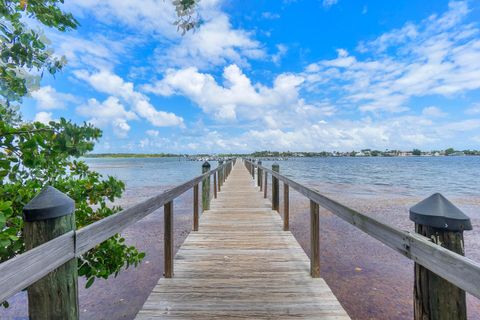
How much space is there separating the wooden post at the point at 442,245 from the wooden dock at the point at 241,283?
4.33 ft

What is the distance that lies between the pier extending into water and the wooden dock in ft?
0.03

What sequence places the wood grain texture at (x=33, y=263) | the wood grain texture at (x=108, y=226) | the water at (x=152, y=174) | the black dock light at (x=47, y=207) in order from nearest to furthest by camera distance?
the wood grain texture at (x=33, y=263), the black dock light at (x=47, y=207), the wood grain texture at (x=108, y=226), the water at (x=152, y=174)

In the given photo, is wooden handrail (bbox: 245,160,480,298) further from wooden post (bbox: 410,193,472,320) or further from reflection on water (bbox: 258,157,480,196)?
reflection on water (bbox: 258,157,480,196)

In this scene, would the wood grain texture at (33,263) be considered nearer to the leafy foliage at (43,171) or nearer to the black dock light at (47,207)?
the black dock light at (47,207)

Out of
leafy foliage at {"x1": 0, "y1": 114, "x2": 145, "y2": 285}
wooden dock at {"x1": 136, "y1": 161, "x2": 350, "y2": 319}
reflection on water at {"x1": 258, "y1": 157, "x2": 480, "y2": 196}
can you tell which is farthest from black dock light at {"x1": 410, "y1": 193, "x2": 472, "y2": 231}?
reflection on water at {"x1": 258, "y1": 157, "x2": 480, "y2": 196}

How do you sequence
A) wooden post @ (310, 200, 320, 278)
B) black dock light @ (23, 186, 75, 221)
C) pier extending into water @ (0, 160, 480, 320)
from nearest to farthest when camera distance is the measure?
pier extending into water @ (0, 160, 480, 320) < black dock light @ (23, 186, 75, 221) < wooden post @ (310, 200, 320, 278)

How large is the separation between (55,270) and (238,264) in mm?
2563

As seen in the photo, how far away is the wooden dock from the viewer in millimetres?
2527

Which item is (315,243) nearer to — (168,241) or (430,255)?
(168,241)

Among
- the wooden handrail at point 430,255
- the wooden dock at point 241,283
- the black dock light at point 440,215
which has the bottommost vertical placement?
the wooden dock at point 241,283

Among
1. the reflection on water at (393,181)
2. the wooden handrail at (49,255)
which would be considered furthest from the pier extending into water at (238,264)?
the reflection on water at (393,181)

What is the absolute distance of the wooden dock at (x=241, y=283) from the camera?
2.53 meters

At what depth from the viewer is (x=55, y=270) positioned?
1419mm

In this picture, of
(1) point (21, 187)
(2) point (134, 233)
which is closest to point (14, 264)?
(1) point (21, 187)
